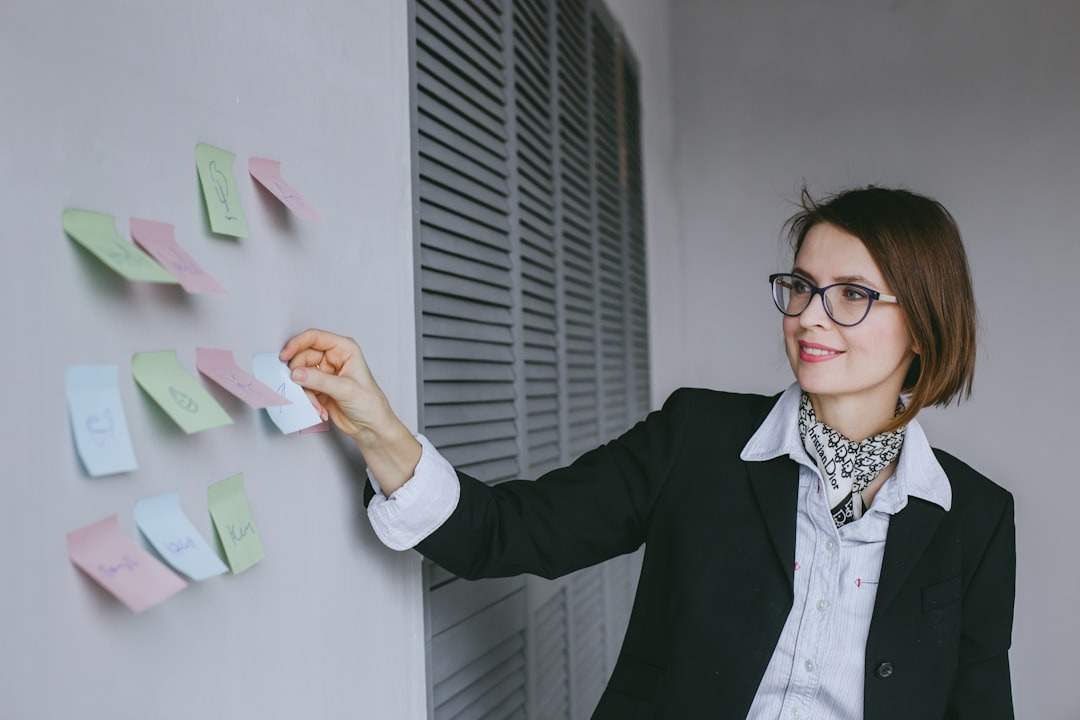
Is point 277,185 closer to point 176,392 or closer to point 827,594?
point 176,392

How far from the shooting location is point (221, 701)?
83 cm

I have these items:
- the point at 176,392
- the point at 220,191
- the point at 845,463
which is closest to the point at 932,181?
the point at 845,463

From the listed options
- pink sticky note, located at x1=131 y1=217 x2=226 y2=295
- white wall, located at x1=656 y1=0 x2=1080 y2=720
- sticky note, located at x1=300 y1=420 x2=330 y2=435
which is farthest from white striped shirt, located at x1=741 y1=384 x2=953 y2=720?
white wall, located at x1=656 y1=0 x2=1080 y2=720

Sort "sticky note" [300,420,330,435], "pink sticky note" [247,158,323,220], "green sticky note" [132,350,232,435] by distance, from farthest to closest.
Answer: "sticky note" [300,420,330,435]
"pink sticky note" [247,158,323,220]
"green sticky note" [132,350,232,435]

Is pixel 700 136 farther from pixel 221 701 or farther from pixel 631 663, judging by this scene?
pixel 221 701

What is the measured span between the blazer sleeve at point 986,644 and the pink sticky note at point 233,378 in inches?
41.7

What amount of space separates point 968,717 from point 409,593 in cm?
84

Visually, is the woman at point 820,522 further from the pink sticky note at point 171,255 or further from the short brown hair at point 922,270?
the pink sticky note at point 171,255

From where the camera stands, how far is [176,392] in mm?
754

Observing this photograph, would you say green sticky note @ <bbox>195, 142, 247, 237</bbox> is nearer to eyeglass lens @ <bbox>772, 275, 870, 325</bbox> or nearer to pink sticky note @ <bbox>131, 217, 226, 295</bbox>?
pink sticky note @ <bbox>131, 217, 226, 295</bbox>

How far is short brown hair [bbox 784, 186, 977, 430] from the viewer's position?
133cm

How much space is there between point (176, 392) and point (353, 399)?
0.27 m

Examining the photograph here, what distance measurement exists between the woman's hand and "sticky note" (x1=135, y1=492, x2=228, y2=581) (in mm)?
219

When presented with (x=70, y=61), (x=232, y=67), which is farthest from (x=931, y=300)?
(x=70, y=61)
